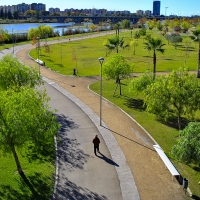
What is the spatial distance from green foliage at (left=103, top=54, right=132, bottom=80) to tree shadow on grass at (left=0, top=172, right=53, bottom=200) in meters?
14.8

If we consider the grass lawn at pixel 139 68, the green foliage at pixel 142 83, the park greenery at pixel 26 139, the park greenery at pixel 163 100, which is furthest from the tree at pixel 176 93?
the park greenery at pixel 26 139

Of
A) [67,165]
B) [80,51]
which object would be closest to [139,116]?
[67,165]

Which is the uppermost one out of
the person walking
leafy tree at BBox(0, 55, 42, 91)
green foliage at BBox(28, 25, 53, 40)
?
green foliage at BBox(28, 25, 53, 40)

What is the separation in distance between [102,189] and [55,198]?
2.27 m

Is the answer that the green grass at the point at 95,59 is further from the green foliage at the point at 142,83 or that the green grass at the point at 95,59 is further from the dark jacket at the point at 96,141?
the dark jacket at the point at 96,141

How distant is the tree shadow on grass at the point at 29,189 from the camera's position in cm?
1315

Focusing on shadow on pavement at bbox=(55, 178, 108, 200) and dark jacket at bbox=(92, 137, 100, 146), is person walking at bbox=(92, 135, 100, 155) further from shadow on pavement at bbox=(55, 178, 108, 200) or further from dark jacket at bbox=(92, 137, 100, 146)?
shadow on pavement at bbox=(55, 178, 108, 200)

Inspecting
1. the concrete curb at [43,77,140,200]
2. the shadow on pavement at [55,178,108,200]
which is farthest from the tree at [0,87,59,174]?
the concrete curb at [43,77,140,200]

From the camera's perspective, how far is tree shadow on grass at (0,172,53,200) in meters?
13.1

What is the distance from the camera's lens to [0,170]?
15.4m

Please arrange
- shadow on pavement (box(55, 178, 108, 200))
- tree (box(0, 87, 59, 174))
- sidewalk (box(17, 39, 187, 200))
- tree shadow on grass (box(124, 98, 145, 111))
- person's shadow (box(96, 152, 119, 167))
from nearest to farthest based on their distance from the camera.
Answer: tree (box(0, 87, 59, 174))
shadow on pavement (box(55, 178, 108, 200))
sidewalk (box(17, 39, 187, 200))
person's shadow (box(96, 152, 119, 167))
tree shadow on grass (box(124, 98, 145, 111))

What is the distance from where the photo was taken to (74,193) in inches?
529

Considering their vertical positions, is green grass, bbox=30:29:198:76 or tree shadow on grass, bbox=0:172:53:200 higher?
green grass, bbox=30:29:198:76

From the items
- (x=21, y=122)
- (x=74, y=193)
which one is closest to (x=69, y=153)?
(x=74, y=193)
